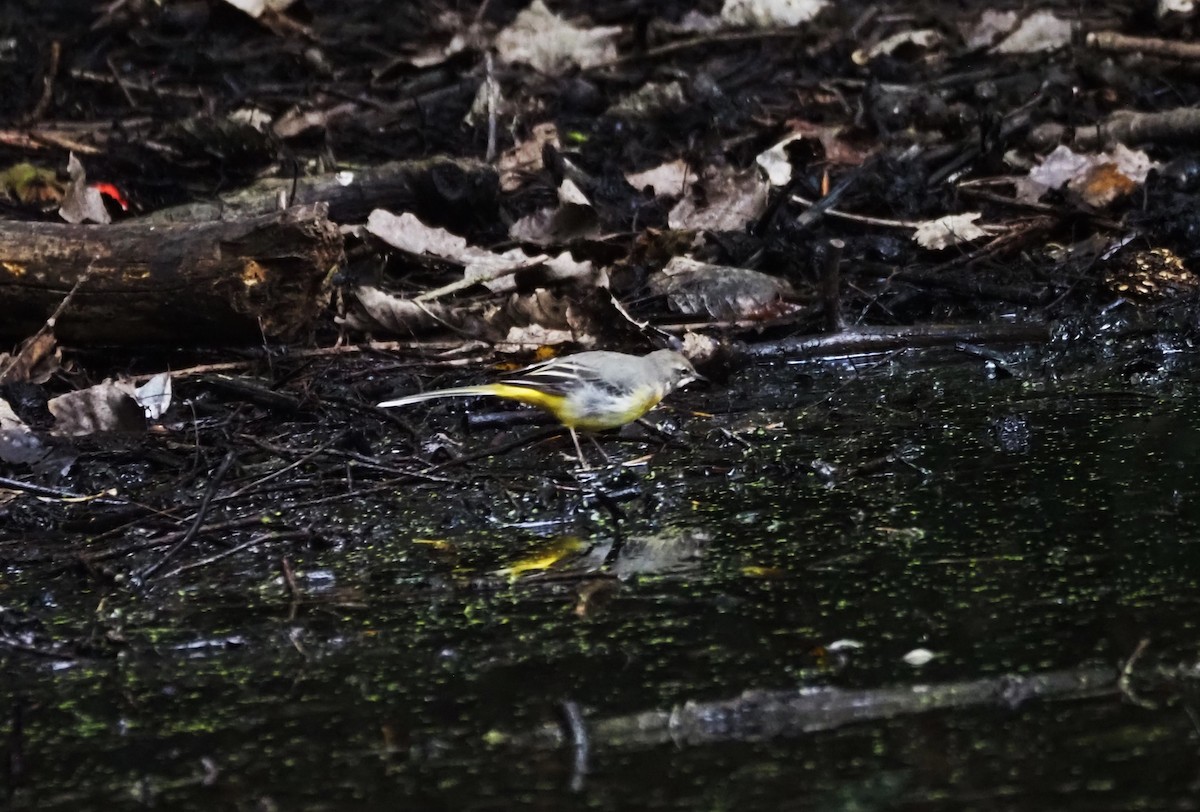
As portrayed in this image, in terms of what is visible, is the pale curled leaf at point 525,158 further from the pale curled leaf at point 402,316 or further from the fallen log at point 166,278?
the fallen log at point 166,278

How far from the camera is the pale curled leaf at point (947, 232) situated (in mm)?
6625

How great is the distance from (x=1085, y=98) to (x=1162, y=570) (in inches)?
217

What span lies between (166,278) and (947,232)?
10.9 ft

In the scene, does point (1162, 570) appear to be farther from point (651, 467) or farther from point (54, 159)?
point (54, 159)

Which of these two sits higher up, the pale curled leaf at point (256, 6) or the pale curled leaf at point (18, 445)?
the pale curled leaf at point (256, 6)

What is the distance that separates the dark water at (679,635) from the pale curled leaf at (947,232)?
1.81 m

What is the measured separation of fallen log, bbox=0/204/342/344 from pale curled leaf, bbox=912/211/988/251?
2.69m

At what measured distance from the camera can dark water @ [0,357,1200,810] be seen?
8.64ft

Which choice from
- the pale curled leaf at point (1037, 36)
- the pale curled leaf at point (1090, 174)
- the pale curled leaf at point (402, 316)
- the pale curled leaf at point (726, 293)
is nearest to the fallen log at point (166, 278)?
the pale curled leaf at point (402, 316)

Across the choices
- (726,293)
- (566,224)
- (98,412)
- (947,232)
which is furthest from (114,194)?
(947,232)

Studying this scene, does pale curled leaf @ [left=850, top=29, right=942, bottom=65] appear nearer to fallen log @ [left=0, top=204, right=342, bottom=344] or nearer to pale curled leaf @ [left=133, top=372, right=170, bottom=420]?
fallen log @ [left=0, top=204, right=342, bottom=344]

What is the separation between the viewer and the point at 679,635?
329cm

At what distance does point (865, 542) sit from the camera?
3848 mm

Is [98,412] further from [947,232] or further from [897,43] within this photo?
[897,43]
